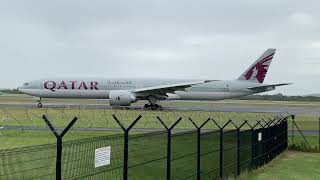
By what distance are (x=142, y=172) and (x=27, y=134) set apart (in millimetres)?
13809

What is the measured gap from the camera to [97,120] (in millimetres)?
32656

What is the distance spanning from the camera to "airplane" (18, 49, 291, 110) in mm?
47906

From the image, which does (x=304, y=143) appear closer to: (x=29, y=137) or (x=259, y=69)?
(x=29, y=137)

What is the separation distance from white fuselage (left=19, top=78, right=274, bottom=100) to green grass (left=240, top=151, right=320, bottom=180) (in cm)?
3179

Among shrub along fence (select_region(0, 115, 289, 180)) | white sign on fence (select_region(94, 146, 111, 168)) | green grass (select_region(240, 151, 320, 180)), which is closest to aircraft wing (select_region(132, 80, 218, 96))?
green grass (select_region(240, 151, 320, 180))

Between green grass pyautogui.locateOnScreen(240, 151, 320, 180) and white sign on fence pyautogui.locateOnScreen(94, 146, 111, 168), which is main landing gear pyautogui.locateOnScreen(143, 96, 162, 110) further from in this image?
white sign on fence pyautogui.locateOnScreen(94, 146, 111, 168)

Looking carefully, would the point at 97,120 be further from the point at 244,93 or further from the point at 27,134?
the point at 244,93

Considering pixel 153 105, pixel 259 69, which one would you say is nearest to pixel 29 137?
pixel 153 105

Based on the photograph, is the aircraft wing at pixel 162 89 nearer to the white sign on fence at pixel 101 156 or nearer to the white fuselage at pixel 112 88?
the white fuselage at pixel 112 88

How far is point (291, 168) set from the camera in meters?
16.0

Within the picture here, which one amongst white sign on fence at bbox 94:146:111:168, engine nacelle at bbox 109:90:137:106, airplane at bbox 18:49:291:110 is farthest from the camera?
airplane at bbox 18:49:291:110


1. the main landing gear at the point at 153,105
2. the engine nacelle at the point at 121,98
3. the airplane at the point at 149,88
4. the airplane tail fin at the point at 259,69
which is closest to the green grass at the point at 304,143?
the airplane at the point at 149,88

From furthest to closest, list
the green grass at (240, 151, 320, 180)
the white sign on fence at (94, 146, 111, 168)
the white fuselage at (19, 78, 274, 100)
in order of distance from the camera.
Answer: the white fuselage at (19, 78, 274, 100) → the green grass at (240, 151, 320, 180) → the white sign on fence at (94, 146, 111, 168)

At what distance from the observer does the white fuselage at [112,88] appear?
50.5 metres
